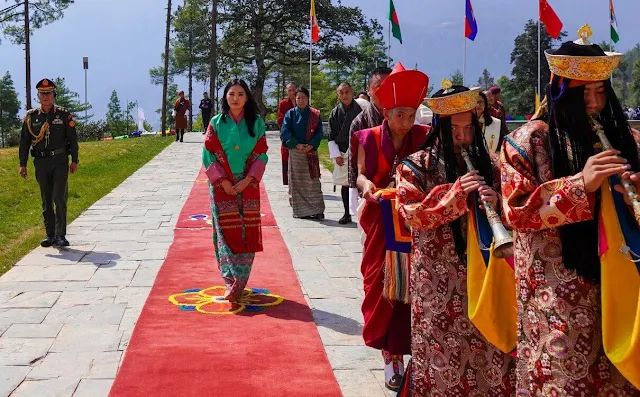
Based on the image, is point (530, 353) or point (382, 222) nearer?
point (530, 353)

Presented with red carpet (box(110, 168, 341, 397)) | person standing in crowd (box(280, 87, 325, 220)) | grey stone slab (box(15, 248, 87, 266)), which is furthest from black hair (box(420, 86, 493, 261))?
person standing in crowd (box(280, 87, 325, 220))

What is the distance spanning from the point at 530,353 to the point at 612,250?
51cm

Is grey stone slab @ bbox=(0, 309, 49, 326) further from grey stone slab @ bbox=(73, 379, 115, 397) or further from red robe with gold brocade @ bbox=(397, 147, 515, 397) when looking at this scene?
red robe with gold brocade @ bbox=(397, 147, 515, 397)

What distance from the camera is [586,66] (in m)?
2.95

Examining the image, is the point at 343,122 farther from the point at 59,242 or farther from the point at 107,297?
the point at 107,297

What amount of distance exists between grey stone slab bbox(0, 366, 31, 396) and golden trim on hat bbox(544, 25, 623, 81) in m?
3.39

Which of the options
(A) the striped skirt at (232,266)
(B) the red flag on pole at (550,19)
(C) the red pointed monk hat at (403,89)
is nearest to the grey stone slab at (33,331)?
(A) the striped skirt at (232,266)

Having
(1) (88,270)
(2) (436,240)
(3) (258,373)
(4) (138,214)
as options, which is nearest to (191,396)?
(3) (258,373)

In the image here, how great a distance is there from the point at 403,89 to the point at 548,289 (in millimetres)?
1958

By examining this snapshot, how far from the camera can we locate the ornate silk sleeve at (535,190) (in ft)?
9.45

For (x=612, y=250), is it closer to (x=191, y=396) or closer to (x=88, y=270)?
(x=191, y=396)

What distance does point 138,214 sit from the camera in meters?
11.9

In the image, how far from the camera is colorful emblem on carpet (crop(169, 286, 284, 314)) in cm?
639

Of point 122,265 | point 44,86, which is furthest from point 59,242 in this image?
point 44,86
